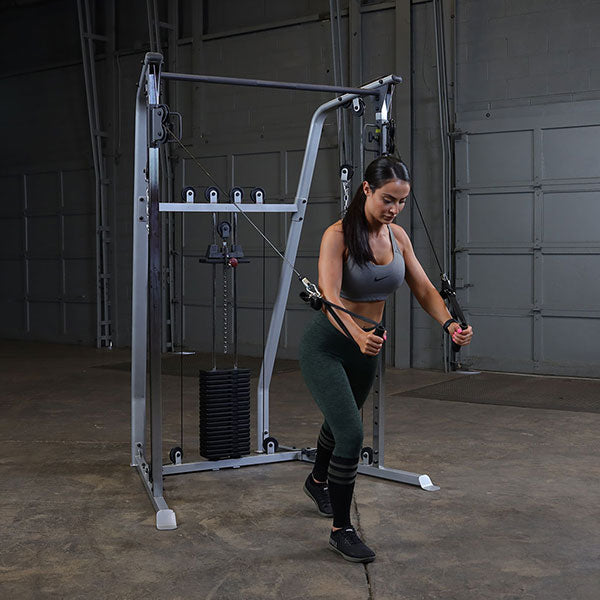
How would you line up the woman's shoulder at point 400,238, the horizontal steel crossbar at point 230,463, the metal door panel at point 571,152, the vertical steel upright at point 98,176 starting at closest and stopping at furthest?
1. the woman's shoulder at point 400,238
2. the horizontal steel crossbar at point 230,463
3. the metal door panel at point 571,152
4. the vertical steel upright at point 98,176

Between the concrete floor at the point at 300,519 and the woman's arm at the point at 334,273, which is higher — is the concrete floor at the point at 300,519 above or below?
below

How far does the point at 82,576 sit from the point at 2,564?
342mm

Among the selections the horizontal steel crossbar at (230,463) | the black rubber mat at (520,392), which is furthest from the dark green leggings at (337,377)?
the black rubber mat at (520,392)

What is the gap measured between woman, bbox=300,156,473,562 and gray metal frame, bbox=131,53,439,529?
77cm

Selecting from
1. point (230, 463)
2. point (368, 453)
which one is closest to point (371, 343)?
point (368, 453)

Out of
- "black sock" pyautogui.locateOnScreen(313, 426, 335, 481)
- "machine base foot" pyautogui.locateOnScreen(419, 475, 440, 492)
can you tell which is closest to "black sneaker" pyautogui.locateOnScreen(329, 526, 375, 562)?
"black sock" pyautogui.locateOnScreen(313, 426, 335, 481)

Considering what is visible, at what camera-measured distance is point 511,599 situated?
2.72 metres

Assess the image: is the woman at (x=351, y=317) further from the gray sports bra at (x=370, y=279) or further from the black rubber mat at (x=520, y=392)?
the black rubber mat at (x=520, y=392)

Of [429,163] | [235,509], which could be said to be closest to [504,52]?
[429,163]

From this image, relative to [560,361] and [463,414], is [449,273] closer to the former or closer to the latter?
[560,361]

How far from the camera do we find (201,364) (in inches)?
340

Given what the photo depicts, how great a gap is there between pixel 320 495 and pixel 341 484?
581mm

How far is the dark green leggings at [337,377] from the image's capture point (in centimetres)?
312

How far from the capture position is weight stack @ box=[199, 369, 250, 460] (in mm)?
4281
